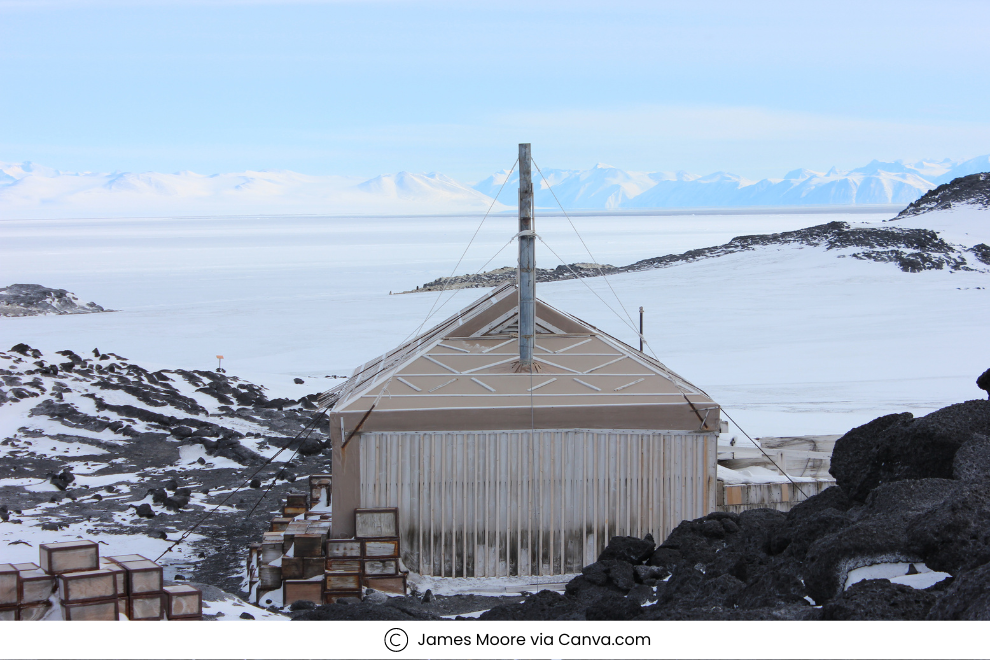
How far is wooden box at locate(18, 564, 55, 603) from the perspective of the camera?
6.81 m

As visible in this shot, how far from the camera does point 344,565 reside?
10.2 metres

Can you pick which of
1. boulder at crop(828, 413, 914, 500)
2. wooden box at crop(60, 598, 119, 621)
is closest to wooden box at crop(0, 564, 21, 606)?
wooden box at crop(60, 598, 119, 621)

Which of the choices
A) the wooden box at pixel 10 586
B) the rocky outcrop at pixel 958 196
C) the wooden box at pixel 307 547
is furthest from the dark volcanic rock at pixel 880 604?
the rocky outcrop at pixel 958 196

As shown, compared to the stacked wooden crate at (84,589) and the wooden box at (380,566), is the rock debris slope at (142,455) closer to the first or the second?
the wooden box at (380,566)

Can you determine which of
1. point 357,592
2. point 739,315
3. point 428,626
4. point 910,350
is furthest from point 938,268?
point 428,626

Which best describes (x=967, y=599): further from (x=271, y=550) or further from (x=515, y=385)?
(x=271, y=550)

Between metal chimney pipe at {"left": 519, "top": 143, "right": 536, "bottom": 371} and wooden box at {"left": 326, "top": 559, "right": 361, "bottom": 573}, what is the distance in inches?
132

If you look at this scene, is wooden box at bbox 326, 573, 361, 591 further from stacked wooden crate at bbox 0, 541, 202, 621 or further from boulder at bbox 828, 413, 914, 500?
boulder at bbox 828, 413, 914, 500

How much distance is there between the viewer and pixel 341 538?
34.8ft

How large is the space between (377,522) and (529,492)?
6.16 ft

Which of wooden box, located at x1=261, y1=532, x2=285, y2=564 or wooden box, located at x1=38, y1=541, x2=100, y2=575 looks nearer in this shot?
wooden box, located at x1=38, y1=541, x2=100, y2=575

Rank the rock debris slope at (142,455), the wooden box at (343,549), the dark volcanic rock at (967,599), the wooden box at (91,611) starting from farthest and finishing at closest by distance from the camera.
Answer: the rock debris slope at (142,455) → the wooden box at (343,549) → the wooden box at (91,611) → the dark volcanic rock at (967,599)

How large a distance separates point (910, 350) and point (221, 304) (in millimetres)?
30221

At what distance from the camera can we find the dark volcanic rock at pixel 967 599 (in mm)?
5215
